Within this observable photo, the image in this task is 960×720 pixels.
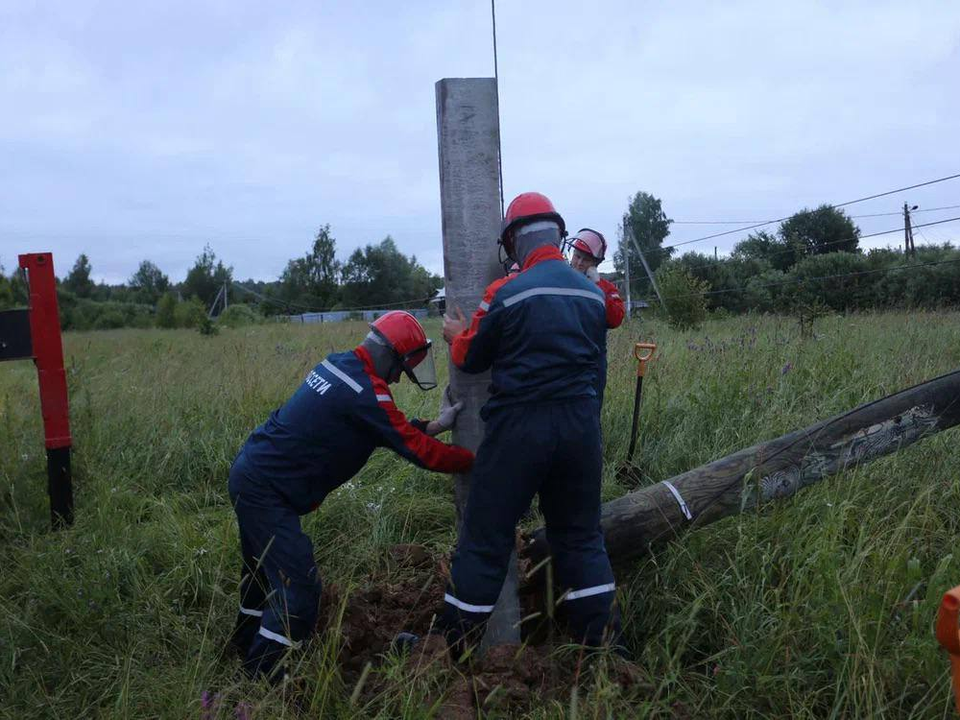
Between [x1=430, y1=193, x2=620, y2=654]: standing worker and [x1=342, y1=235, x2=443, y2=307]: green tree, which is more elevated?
[x1=342, y1=235, x2=443, y2=307]: green tree

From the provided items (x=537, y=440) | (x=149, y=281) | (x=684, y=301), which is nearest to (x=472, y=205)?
(x=537, y=440)

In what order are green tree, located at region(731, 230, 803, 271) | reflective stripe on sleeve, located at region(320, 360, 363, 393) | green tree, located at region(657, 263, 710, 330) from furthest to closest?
green tree, located at region(731, 230, 803, 271) < green tree, located at region(657, 263, 710, 330) < reflective stripe on sleeve, located at region(320, 360, 363, 393)

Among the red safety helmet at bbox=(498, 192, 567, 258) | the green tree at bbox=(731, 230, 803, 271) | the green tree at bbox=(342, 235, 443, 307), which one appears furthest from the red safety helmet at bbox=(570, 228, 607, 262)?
the green tree at bbox=(342, 235, 443, 307)

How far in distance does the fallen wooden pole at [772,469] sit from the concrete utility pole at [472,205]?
390 millimetres

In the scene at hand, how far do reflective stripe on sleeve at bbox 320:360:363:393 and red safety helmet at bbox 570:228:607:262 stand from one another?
180 cm

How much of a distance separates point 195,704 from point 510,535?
4.37 feet

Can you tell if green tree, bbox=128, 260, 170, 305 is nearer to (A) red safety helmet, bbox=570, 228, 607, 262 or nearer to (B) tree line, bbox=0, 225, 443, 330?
(B) tree line, bbox=0, 225, 443, 330

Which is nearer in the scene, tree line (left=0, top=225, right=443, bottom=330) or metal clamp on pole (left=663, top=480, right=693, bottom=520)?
metal clamp on pole (left=663, top=480, right=693, bottom=520)

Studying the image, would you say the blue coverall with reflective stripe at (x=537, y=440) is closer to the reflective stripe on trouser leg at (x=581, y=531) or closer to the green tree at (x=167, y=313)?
the reflective stripe on trouser leg at (x=581, y=531)

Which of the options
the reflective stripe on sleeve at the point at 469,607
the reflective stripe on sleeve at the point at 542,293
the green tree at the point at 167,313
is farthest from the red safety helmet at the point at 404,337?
the green tree at the point at 167,313

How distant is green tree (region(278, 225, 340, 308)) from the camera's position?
2458 inches

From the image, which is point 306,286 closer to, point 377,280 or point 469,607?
point 377,280

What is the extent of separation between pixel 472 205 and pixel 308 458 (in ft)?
4.23

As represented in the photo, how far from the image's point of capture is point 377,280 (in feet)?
201
